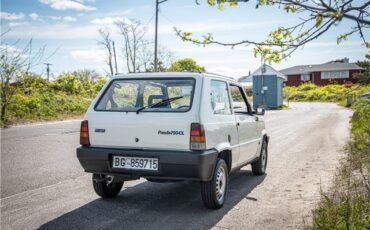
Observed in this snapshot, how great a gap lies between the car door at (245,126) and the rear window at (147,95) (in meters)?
1.11

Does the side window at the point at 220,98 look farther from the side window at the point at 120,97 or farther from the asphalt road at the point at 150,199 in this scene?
the asphalt road at the point at 150,199

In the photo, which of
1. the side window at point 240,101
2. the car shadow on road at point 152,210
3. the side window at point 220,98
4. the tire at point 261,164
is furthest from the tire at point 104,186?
the tire at point 261,164

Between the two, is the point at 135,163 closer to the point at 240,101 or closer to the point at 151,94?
the point at 151,94

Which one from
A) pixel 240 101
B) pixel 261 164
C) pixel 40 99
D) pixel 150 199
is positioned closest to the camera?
pixel 150 199

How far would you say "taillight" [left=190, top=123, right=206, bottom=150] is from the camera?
4.95 m

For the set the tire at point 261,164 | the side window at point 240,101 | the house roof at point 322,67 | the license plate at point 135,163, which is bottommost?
the tire at point 261,164

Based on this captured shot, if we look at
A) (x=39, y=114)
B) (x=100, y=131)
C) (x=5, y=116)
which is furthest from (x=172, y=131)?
(x=39, y=114)

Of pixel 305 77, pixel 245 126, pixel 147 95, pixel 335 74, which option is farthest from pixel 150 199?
pixel 305 77

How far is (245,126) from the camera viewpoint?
662cm

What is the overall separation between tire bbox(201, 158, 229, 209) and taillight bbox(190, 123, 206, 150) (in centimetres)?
50

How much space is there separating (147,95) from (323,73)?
94.3m

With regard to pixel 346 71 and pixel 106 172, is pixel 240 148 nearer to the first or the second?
pixel 106 172

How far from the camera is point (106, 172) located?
5332mm

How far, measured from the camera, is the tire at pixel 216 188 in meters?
5.24
